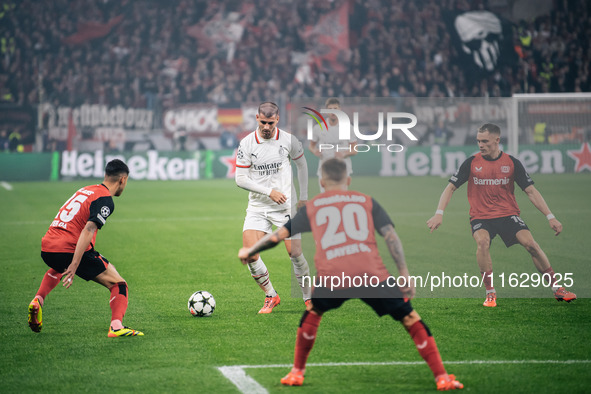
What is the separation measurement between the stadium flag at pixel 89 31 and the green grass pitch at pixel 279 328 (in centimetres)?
2476

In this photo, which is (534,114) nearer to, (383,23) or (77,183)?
(77,183)

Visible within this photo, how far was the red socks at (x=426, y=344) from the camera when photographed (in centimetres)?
541

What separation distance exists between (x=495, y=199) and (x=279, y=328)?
303 centimetres

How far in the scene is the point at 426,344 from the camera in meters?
5.40

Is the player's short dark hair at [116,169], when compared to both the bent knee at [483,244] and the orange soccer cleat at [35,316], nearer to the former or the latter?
the orange soccer cleat at [35,316]

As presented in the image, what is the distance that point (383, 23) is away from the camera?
1527 inches

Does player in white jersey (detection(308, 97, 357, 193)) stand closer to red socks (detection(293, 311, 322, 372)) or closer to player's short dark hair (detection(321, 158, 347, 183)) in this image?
player's short dark hair (detection(321, 158, 347, 183))

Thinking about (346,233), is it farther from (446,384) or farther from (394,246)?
(446,384)

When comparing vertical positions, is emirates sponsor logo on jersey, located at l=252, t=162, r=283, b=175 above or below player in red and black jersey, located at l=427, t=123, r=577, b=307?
above

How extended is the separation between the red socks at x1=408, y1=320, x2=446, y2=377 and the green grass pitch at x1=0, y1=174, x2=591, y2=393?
0.30 meters

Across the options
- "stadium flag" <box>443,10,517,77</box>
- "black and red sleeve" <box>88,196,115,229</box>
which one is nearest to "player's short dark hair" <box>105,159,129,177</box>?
"black and red sleeve" <box>88,196,115,229</box>

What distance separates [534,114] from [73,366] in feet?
38.1

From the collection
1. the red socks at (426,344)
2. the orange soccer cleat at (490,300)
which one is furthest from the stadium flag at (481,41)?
the red socks at (426,344)

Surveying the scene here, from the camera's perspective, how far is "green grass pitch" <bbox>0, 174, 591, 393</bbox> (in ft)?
19.6
